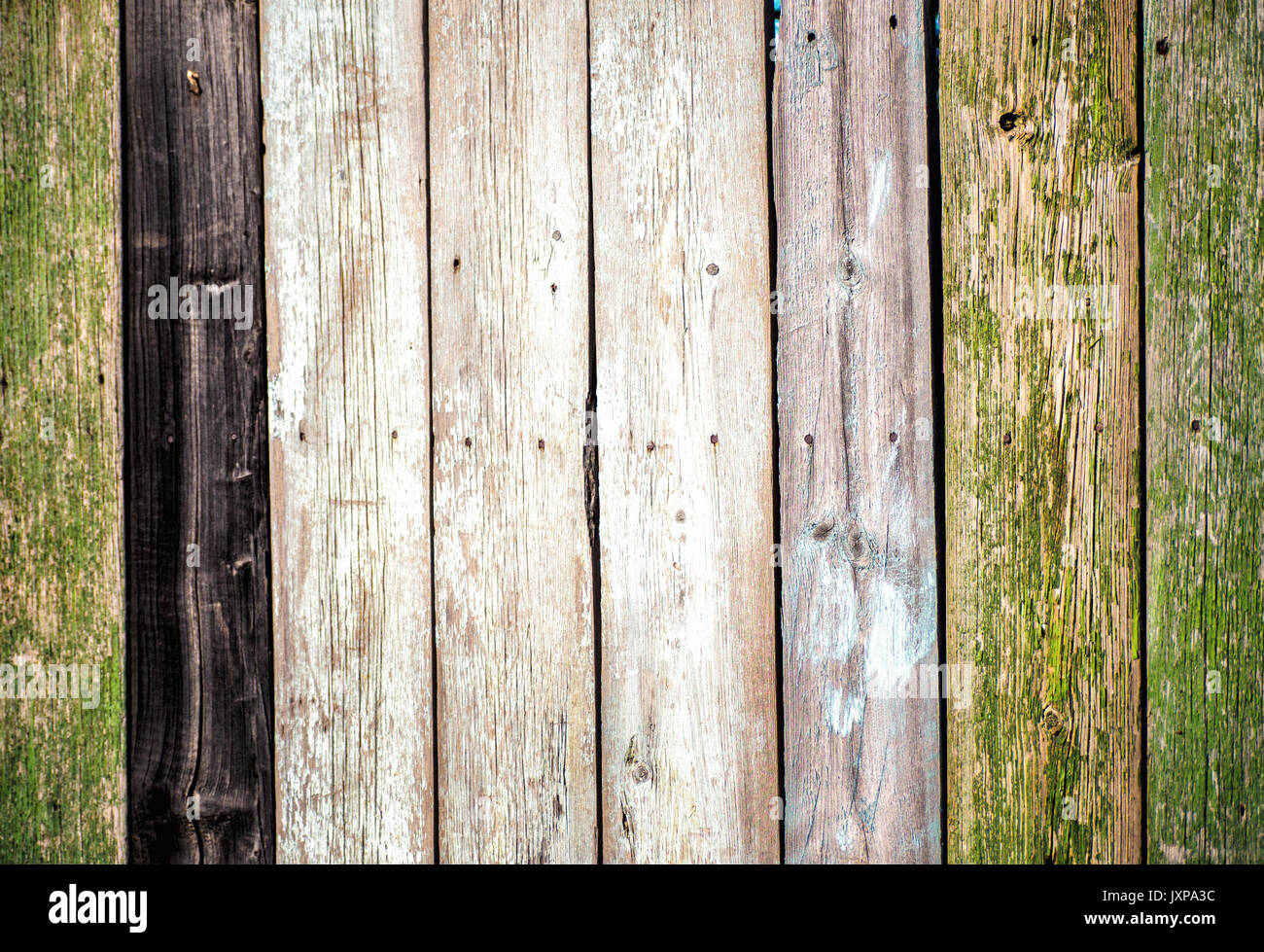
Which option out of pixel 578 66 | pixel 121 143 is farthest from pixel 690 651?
pixel 121 143

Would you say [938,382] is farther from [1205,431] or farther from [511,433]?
[511,433]

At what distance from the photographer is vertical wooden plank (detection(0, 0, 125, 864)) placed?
0.87 metres

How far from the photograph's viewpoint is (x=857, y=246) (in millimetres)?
870

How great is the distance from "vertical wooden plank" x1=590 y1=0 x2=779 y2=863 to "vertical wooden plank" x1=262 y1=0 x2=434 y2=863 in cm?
26

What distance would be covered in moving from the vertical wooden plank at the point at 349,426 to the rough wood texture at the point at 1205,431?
0.98 m

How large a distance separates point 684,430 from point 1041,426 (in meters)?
0.48

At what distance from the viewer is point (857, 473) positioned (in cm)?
88

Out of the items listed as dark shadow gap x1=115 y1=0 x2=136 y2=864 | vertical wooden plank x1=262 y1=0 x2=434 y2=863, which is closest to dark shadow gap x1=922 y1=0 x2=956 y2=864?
vertical wooden plank x1=262 y1=0 x2=434 y2=863

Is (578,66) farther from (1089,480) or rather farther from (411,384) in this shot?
(1089,480)

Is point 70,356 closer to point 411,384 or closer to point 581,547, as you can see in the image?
point 411,384

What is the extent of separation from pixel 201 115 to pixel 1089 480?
4.26 feet

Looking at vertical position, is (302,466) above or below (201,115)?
below

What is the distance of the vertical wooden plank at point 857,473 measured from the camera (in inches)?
34.2
